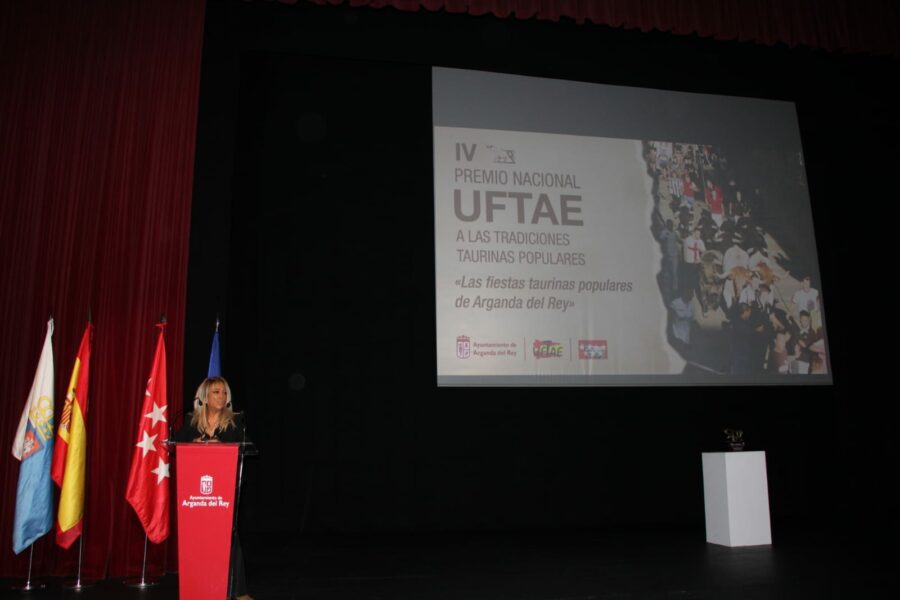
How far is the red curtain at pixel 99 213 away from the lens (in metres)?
4.29

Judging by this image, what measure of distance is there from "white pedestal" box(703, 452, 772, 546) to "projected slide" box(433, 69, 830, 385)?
1156 millimetres

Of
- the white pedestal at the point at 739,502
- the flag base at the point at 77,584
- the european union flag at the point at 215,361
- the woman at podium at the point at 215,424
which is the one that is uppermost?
the european union flag at the point at 215,361

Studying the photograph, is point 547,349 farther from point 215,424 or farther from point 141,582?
point 141,582

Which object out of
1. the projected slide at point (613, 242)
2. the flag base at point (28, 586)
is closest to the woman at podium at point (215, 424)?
the flag base at point (28, 586)

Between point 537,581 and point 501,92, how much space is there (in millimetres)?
4057

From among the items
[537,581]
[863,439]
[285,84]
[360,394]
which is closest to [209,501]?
[537,581]

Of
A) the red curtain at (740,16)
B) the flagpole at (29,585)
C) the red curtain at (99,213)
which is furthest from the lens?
the red curtain at (740,16)

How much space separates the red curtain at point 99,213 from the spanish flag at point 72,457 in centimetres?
42

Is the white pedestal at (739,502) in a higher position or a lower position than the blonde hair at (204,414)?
lower

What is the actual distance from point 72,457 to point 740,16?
6.17 metres

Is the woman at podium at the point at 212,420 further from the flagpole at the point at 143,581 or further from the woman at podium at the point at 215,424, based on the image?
the flagpole at the point at 143,581

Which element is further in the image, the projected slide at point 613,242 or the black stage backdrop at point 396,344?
the projected slide at point 613,242

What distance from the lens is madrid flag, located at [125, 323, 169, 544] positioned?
3.86 meters

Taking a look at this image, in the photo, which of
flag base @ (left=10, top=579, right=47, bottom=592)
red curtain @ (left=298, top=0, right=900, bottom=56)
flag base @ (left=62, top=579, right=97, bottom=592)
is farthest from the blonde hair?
red curtain @ (left=298, top=0, right=900, bottom=56)
